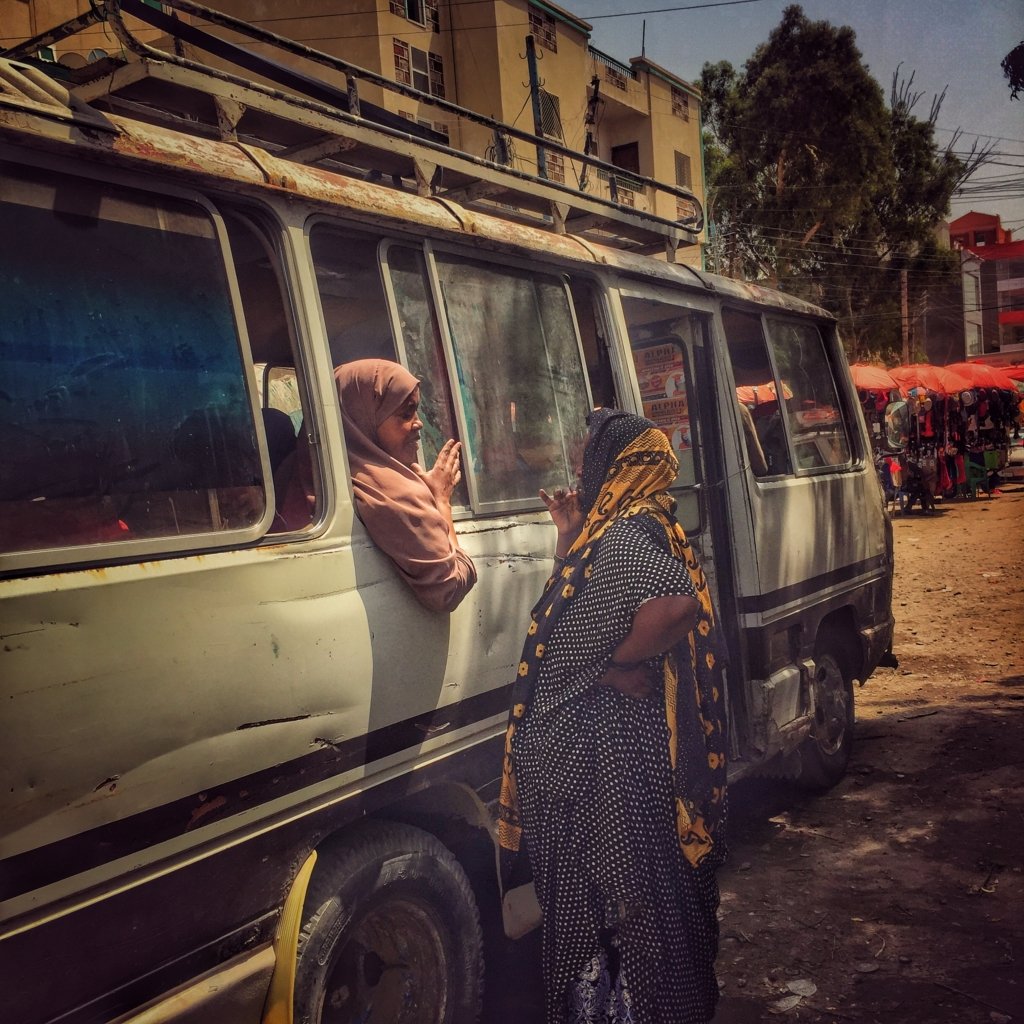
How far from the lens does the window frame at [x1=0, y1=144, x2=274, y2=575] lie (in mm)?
1752

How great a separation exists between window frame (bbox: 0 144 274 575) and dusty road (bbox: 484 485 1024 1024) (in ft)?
6.69

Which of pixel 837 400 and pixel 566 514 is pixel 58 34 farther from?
pixel 837 400

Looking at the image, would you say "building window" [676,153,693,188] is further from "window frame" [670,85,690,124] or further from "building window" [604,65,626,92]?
"building window" [604,65,626,92]

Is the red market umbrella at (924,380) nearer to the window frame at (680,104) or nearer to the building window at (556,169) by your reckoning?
the building window at (556,169)

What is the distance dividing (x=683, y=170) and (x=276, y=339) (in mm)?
27472

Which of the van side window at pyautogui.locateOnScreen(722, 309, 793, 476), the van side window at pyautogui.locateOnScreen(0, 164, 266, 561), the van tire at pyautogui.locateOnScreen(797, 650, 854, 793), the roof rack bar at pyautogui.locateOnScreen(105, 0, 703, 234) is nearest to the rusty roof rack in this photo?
the roof rack bar at pyautogui.locateOnScreen(105, 0, 703, 234)

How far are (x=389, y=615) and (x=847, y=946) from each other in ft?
7.71

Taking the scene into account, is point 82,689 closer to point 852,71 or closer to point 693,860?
point 693,860

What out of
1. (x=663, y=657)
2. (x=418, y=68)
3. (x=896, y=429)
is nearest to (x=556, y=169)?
(x=418, y=68)

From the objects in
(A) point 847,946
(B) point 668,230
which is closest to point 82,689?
(A) point 847,946

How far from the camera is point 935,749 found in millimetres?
5648

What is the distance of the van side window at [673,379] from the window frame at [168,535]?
7.49 feet

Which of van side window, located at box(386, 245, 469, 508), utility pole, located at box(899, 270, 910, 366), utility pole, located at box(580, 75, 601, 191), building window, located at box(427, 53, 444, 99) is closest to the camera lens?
van side window, located at box(386, 245, 469, 508)

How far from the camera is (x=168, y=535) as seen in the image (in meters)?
1.98
